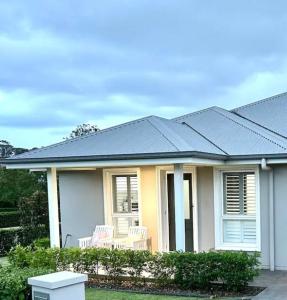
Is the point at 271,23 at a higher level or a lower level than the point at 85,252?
higher

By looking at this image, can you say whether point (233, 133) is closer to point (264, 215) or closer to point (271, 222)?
point (264, 215)

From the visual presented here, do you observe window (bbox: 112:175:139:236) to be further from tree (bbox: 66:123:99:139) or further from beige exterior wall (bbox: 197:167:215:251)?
tree (bbox: 66:123:99:139)

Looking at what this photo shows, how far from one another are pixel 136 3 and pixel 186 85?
9.15 m

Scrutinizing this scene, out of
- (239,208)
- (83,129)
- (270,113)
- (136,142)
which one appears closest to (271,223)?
(239,208)

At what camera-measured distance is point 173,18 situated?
592 inches

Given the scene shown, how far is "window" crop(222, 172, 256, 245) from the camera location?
1332cm

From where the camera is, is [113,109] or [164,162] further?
[113,109]

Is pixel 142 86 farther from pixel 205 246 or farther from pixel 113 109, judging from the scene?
pixel 205 246

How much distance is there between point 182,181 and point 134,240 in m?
2.80

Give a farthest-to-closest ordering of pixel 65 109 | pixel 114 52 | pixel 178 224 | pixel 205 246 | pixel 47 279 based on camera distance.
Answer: pixel 65 109
pixel 114 52
pixel 205 246
pixel 178 224
pixel 47 279

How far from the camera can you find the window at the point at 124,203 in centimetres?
1461

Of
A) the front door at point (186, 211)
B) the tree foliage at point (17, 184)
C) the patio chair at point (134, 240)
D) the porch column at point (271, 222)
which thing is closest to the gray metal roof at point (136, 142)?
the front door at point (186, 211)

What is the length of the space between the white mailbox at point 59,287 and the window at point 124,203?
7.33 m

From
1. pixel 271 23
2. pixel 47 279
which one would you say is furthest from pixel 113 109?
pixel 47 279
